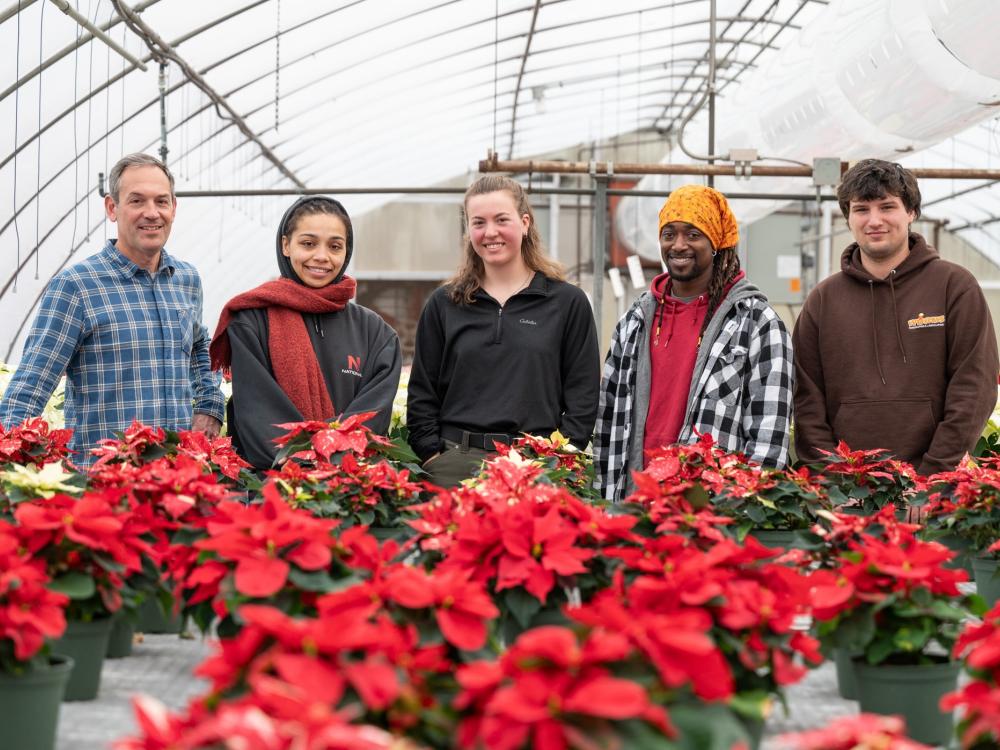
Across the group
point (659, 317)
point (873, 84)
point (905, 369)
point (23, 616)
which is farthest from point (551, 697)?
point (873, 84)

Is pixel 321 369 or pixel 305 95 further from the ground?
pixel 305 95

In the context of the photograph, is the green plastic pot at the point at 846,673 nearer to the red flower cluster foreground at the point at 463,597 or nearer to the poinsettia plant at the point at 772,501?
the red flower cluster foreground at the point at 463,597

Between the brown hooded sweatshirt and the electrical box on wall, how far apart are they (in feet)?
48.3

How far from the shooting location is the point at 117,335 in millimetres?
3086

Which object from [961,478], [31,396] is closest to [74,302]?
[31,396]

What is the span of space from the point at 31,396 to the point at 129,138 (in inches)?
256

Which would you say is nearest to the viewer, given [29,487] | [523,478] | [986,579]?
[29,487]

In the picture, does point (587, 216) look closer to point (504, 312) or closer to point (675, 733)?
point (504, 312)

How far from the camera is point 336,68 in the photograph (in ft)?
33.7

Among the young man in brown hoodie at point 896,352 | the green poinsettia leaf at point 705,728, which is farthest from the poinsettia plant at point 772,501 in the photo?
the green poinsettia leaf at point 705,728

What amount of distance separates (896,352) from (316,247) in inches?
63.9

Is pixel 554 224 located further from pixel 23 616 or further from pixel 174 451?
pixel 23 616

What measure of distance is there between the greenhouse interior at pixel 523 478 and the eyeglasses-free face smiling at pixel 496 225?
12mm

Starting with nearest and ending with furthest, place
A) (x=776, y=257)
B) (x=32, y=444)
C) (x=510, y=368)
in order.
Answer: (x=32, y=444) < (x=510, y=368) < (x=776, y=257)
